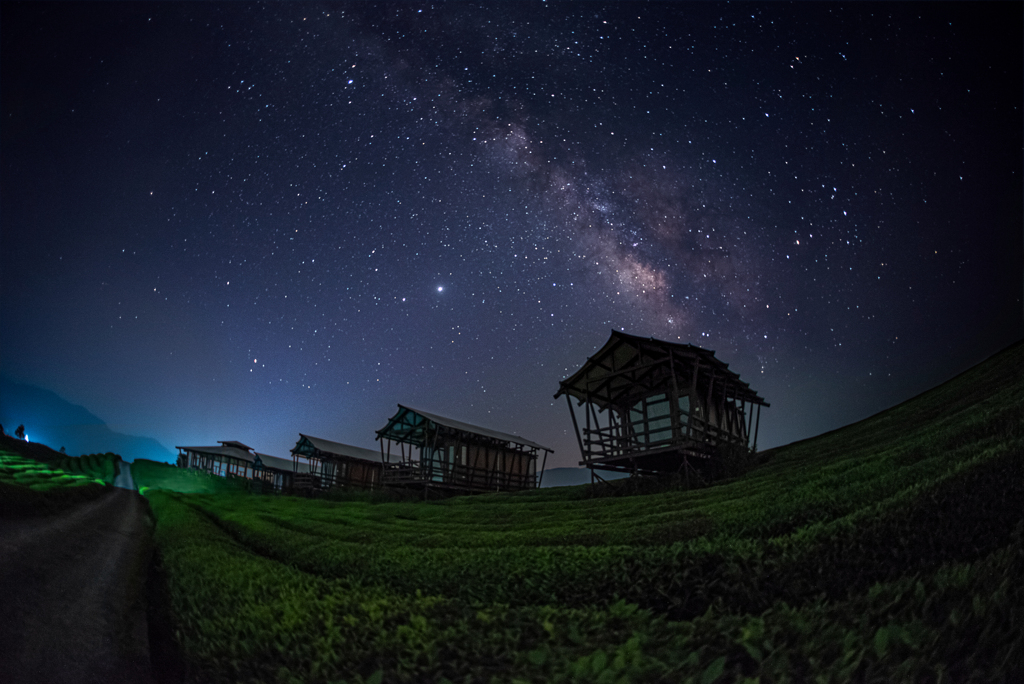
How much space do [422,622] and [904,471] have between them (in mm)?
7246

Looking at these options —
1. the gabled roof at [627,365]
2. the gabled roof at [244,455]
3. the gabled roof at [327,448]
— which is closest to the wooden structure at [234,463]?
the gabled roof at [244,455]

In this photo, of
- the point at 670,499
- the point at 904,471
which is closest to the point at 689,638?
the point at 904,471

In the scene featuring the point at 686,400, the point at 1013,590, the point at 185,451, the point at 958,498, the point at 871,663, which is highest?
the point at 686,400

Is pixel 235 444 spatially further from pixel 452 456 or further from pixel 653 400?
pixel 653 400

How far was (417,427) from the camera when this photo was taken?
35.3 meters

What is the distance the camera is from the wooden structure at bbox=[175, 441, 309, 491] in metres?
61.0

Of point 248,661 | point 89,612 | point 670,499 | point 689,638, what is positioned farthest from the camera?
point 670,499

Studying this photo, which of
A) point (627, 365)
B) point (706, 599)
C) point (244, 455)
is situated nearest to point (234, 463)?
point (244, 455)

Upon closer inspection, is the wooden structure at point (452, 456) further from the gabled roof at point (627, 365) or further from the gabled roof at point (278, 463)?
the gabled roof at point (278, 463)

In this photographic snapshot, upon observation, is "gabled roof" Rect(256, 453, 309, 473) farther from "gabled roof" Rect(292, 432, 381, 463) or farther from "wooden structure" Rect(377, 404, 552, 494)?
"wooden structure" Rect(377, 404, 552, 494)

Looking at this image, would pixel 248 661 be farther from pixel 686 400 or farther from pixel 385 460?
pixel 385 460

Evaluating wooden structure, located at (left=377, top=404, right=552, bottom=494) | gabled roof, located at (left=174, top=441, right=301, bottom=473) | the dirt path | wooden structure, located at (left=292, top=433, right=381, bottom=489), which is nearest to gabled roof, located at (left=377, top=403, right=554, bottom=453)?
wooden structure, located at (left=377, top=404, right=552, bottom=494)

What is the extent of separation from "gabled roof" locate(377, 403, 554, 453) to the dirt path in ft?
63.6

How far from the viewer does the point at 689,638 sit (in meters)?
4.00
